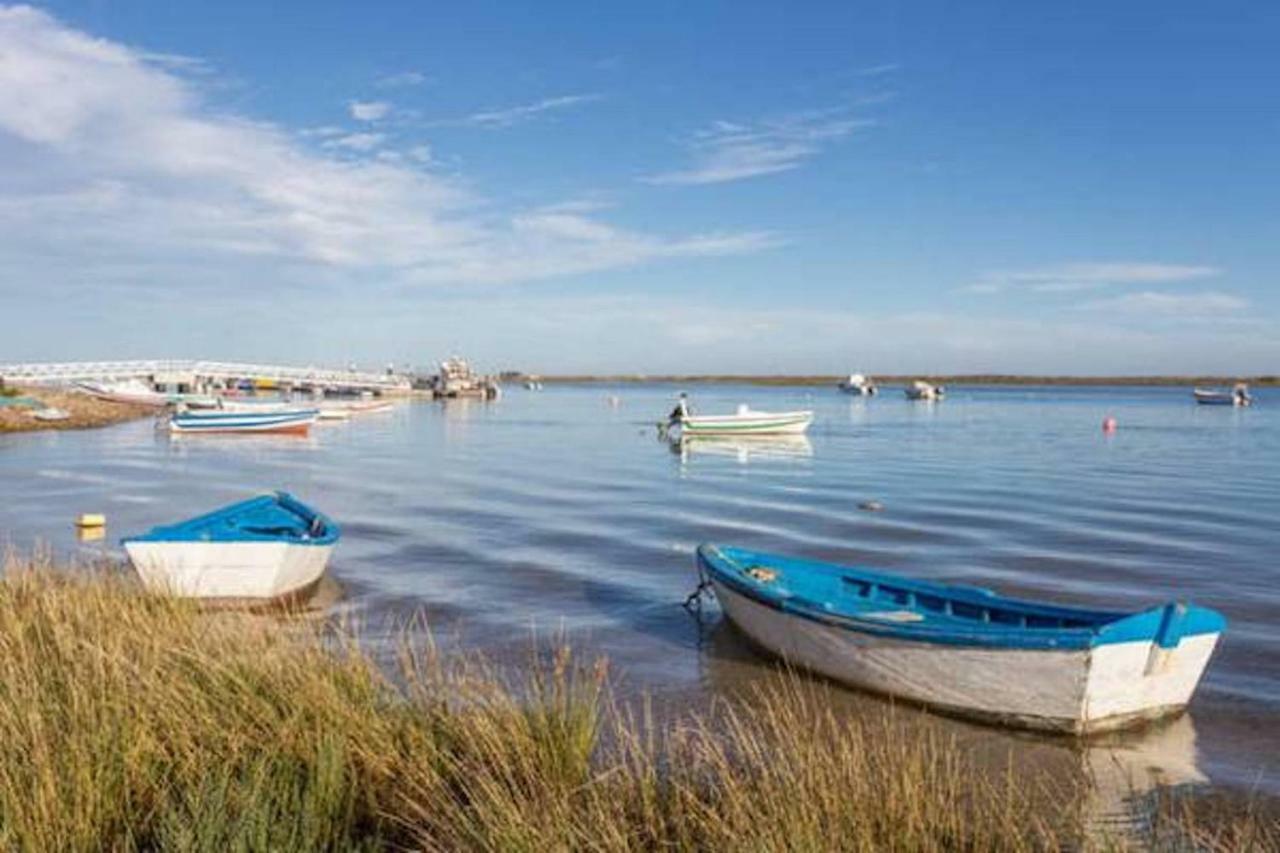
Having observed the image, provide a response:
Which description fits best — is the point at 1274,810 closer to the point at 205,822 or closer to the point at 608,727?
the point at 608,727

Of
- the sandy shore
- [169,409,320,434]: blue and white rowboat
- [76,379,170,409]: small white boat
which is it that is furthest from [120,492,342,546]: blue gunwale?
[76,379,170,409]: small white boat

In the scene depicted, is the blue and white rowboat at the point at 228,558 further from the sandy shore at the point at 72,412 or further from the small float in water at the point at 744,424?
the sandy shore at the point at 72,412

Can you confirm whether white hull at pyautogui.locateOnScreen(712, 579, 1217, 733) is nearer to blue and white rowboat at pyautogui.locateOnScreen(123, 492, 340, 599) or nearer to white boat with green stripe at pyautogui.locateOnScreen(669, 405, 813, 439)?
blue and white rowboat at pyautogui.locateOnScreen(123, 492, 340, 599)

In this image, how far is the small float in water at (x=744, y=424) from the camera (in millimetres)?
53031

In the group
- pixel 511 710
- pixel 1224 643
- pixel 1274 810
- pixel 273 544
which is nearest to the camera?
pixel 511 710

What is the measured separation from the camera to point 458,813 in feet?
18.2

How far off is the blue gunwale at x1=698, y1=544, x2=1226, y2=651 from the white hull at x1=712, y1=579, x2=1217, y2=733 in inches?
4.3

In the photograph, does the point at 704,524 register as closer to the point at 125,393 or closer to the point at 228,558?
the point at 228,558

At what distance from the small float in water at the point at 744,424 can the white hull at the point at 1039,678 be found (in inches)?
1655

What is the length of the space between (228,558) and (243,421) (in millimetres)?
39597

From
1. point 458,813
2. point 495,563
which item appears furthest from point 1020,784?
point 495,563

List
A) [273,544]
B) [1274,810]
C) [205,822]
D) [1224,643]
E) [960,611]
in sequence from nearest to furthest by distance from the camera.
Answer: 1. [205,822]
2. [1274,810]
3. [960,611]
4. [1224,643]
5. [273,544]

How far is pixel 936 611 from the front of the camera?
12383 millimetres

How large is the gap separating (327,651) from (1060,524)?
1870 cm
